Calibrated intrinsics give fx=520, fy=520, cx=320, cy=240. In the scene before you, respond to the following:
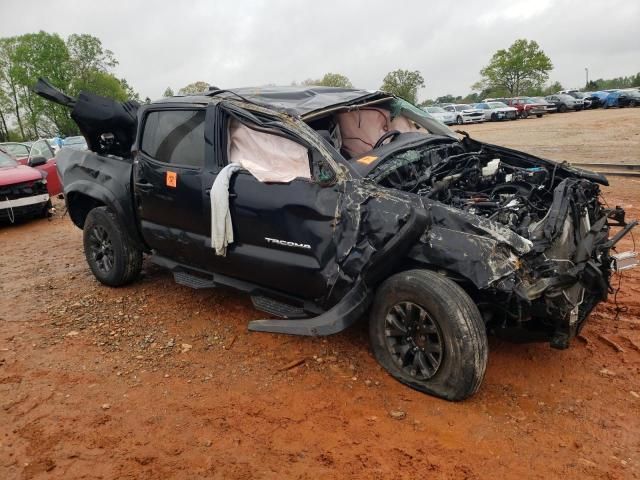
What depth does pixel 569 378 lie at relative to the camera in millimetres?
3539

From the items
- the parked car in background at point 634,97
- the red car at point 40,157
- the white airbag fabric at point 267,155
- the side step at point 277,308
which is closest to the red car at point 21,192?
the red car at point 40,157

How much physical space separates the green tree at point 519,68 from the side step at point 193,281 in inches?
2768

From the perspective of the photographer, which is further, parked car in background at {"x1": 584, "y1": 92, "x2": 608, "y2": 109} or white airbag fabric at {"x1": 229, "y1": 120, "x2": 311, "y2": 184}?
parked car in background at {"x1": 584, "y1": 92, "x2": 608, "y2": 109}

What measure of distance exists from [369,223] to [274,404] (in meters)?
1.34

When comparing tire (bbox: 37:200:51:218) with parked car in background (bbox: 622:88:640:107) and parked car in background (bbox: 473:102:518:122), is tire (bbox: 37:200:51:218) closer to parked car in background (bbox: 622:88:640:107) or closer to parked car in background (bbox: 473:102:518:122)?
parked car in background (bbox: 473:102:518:122)

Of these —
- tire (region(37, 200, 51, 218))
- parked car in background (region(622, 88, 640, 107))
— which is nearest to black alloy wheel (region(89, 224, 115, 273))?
tire (region(37, 200, 51, 218))

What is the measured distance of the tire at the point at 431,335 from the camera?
122 inches

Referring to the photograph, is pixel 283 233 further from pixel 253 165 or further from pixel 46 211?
pixel 46 211

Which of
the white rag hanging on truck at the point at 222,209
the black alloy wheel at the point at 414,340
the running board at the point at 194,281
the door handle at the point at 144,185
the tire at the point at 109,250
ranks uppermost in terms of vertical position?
the door handle at the point at 144,185

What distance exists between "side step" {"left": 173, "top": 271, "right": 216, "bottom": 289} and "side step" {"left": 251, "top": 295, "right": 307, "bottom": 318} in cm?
55

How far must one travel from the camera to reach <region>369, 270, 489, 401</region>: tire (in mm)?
3100

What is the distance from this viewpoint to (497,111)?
3319cm

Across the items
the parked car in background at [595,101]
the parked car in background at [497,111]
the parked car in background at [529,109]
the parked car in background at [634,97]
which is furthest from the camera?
the parked car in background at [595,101]

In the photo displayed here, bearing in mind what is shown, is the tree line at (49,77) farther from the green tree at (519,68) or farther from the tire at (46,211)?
the tire at (46,211)
